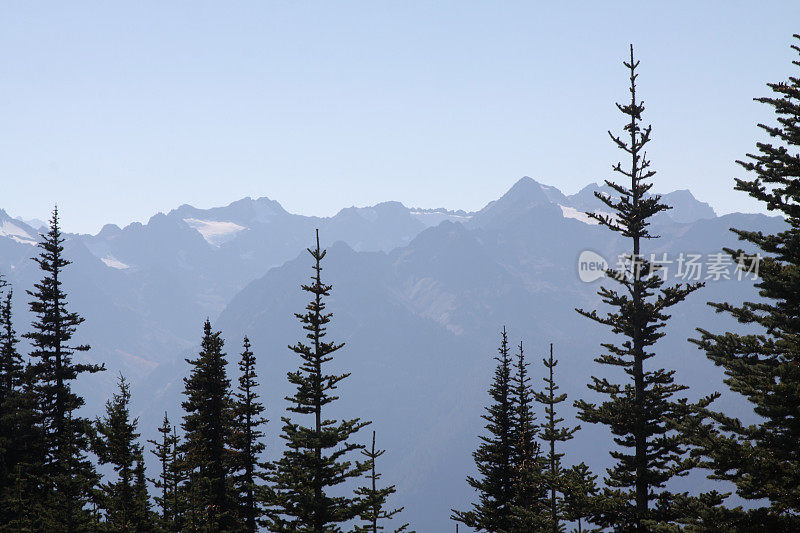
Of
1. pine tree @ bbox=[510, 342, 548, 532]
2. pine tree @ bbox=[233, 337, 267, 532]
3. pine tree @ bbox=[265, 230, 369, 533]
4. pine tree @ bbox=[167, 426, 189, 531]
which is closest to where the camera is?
pine tree @ bbox=[265, 230, 369, 533]

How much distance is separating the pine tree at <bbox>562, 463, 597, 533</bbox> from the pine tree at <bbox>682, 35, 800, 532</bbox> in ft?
17.6

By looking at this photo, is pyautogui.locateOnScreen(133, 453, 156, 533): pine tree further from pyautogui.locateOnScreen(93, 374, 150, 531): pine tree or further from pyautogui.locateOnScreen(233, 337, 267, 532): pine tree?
pyautogui.locateOnScreen(233, 337, 267, 532): pine tree

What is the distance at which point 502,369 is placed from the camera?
151 feet

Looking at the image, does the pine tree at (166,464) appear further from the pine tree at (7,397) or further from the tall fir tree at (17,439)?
the pine tree at (7,397)

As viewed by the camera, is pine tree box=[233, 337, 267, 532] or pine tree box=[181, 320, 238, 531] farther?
pine tree box=[233, 337, 267, 532]

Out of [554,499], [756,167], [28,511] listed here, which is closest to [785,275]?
[756,167]

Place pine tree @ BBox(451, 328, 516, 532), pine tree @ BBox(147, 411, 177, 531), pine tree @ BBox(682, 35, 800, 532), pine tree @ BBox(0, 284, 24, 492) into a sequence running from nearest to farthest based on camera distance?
pine tree @ BBox(682, 35, 800, 532)
pine tree @ BBox(147, 411, 177, 531)
pine tree @ BBox(0, 284, 24, 492)
pine tree @ BBox(451, 328, 516, 532)

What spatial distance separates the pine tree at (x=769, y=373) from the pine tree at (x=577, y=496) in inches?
212

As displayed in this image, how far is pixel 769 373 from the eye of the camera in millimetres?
15164

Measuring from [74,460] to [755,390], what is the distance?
35.2 m

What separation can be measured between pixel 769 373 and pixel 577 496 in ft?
25.7

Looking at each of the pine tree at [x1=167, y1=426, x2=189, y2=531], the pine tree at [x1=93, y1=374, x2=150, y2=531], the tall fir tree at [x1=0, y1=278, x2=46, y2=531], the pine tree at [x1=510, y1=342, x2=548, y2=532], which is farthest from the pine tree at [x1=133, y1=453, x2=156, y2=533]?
the pine tree at [x1=510, y1=342, x2=548, y2=532]

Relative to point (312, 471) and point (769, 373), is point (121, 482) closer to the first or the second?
point (312, 471)

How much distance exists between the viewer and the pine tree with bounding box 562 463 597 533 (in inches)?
798
